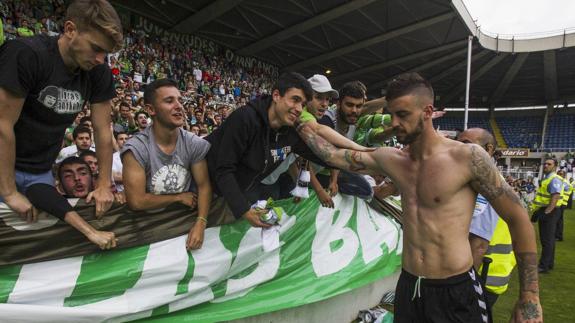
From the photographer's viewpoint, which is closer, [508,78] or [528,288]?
[528,288]

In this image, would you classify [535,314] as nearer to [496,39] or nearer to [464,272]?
[464,272]

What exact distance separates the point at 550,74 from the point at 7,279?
120ft

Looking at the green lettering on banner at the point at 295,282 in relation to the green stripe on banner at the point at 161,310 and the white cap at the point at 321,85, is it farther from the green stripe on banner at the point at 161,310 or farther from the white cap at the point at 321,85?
the white cap at the point at 321,85

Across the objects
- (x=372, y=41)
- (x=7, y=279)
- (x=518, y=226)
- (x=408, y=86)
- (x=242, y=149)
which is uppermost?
(x=372, y=41)

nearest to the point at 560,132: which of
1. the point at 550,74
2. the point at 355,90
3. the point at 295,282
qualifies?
the point at 550,74

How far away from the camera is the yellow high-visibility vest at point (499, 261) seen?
3.08 metres

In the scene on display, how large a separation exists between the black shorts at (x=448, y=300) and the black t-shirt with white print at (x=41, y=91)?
2306 mm

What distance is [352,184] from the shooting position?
13.2 ft

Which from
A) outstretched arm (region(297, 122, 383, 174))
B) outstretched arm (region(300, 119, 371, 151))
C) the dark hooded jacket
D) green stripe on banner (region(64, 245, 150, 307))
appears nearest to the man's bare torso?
outstretched arm (region(297, 122, 383, 174))

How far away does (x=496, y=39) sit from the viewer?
79.3ft

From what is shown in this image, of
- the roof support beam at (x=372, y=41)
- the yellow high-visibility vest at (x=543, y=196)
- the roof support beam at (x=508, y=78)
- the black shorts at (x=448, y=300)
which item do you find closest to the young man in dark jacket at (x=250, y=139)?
the black shorts at (x=448, y=300)

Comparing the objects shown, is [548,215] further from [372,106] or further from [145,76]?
[145,76]

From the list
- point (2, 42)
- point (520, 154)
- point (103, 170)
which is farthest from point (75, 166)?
point (520, 154)

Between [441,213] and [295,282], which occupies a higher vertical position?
[441,213]
